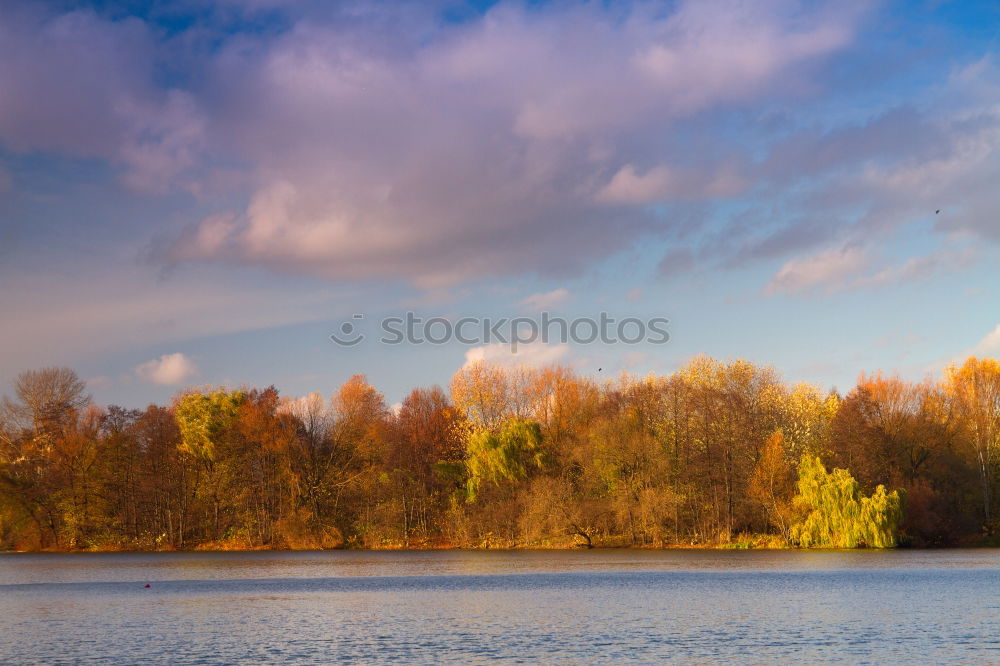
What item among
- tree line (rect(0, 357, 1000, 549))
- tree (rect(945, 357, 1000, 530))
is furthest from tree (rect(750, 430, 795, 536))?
tree (rect(945, 357, 1000, 530))

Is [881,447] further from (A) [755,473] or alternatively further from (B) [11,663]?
(B) [11,663]

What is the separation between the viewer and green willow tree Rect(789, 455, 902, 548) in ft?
268

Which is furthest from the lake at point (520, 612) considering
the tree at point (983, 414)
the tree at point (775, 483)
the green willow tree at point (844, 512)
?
the tree at point (983, 414)

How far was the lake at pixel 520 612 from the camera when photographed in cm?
3098

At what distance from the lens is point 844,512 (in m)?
81.9

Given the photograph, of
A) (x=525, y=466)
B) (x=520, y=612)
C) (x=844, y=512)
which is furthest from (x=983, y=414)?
(x=520, y=612)

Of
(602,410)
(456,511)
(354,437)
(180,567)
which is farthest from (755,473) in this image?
(180,567)

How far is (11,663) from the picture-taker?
1156 inches

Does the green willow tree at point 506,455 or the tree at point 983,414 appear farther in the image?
the green willow tree at point 506,455

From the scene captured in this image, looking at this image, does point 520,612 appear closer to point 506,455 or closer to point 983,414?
point 506,455

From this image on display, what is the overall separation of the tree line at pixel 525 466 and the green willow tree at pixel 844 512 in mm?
153

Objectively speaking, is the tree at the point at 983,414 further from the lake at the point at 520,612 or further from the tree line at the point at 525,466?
the lake at the point at 520,612

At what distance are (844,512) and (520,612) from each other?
4866 centimetres

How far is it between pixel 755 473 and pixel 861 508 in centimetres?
969
